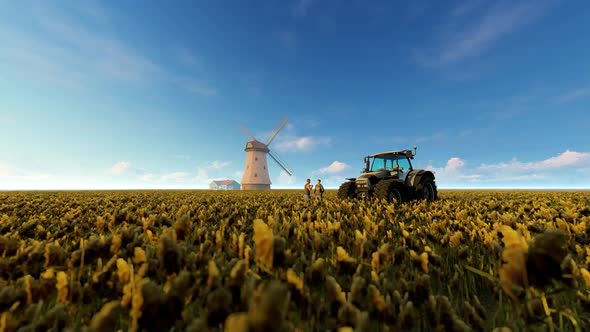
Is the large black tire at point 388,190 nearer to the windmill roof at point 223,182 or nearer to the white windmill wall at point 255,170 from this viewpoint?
the white windmill wall at point 255,170

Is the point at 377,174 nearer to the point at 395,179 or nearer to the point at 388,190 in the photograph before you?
the point at 395,179

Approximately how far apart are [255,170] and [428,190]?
61504 mm

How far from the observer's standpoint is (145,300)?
122cm

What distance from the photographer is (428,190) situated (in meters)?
15.2

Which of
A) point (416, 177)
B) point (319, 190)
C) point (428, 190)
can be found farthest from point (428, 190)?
point (319, 190)

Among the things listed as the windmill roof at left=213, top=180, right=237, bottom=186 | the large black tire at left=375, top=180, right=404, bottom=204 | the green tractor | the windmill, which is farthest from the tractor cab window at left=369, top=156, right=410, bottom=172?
the windmill roof at left=213, top=180, right=237, bottom=186

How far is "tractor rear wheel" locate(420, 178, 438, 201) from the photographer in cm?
1449

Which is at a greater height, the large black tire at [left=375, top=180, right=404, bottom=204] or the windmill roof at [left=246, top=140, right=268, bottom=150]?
the windmill roof at [left=246, top=140, right=268, bottom=150]

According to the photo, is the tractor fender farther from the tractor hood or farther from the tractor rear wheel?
the tractor hood

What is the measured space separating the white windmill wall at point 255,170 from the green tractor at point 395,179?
57928 millimetres

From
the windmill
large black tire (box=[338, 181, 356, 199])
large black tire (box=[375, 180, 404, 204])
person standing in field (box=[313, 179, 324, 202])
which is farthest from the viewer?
the windmill

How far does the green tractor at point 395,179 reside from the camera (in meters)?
13.6

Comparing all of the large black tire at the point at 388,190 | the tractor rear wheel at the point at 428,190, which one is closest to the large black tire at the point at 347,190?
the large black tire at the point at 388,190

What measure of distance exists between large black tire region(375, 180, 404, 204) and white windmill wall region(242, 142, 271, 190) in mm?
61501
